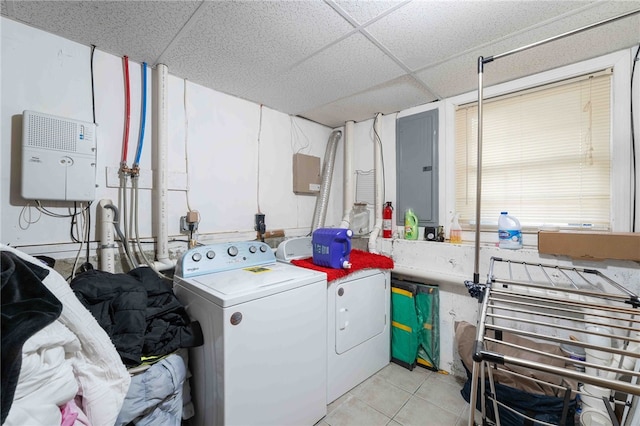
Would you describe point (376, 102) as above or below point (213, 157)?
above

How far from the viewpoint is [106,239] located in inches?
59.9

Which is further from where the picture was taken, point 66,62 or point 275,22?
point 66,62

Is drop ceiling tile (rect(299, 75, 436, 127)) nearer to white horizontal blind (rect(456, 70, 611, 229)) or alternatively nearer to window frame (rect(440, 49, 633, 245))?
white horizontal blind (rect(456, 70, 611, 229))

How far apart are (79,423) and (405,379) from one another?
1903 mm

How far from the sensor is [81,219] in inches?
59.6

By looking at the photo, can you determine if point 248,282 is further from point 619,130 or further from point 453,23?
point 619,130

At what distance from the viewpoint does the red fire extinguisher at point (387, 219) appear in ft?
8.01

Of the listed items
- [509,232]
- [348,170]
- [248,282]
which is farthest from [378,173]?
[248,282]

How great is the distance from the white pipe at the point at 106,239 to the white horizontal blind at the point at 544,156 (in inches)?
96.1

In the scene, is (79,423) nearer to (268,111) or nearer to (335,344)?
(335,344)

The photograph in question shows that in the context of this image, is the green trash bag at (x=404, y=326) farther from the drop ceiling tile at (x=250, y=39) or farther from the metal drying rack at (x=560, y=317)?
the drop ceiling tile at (x=250, y=39)

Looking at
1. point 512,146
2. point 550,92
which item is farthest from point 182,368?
point 550,92

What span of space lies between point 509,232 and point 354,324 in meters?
1.22

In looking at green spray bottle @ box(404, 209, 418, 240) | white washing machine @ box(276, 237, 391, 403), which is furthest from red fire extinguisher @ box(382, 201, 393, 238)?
white washing machine @ box(276, 237, 391, 403)
